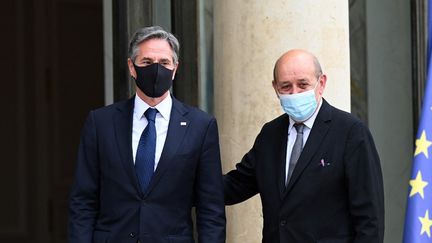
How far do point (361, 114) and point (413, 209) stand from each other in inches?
71.4

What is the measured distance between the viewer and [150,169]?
13.4 ft

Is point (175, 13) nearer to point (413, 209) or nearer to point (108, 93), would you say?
point (108, 93)

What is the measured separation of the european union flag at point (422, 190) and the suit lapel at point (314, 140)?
1076 millimetres

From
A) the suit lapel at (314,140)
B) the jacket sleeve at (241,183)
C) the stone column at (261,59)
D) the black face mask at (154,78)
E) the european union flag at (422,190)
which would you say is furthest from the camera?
the stone column at (261,59)

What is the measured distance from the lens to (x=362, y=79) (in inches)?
270

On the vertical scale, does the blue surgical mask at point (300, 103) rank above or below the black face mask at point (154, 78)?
below

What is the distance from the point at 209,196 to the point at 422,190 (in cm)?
145

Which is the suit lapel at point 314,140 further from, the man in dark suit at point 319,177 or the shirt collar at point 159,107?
the shirt collar at point 159,107

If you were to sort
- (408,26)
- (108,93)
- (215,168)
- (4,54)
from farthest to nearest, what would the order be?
(4,54) < (408,26) < (108,93) < (215,168)

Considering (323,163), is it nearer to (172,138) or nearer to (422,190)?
(172,138)

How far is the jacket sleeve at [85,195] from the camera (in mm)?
4078

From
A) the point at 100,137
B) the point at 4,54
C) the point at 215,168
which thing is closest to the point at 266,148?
the point at 215,168

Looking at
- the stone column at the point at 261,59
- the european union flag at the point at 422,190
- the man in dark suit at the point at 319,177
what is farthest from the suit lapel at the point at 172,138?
the european union flag at the point at 422,190

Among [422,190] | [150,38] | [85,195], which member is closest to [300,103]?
[150,38]
